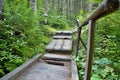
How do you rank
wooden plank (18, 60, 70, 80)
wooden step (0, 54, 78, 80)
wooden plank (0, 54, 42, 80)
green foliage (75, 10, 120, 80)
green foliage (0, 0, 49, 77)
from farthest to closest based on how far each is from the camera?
green foliage (0, 0, 49, 77), green foliage (75, 10, 120, 80), wooden plank (18, 60, 70, 80), wooden step (0, 54, 78, 80), wooden plank (0, 54, 42, 80)

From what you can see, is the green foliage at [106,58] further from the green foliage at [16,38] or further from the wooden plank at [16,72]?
the green foliage at [16,38]

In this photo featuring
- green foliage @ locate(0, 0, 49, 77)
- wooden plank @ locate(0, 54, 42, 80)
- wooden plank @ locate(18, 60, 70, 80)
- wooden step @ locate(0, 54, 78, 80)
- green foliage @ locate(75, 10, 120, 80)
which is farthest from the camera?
green foliage @ locate(0, 0, 49, 77)

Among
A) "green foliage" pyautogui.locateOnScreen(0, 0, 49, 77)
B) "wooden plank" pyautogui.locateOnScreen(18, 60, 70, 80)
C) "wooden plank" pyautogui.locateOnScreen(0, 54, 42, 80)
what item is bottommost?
"wooden plank" pyautogui.locateOnScreen(18, 60, 70, 80)

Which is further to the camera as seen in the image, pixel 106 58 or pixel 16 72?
pixel 106 58

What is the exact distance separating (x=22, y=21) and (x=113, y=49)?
3.24m

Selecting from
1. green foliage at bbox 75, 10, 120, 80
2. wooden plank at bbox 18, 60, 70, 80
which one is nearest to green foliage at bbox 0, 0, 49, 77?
wooden plank at bbox 18, 60, 70, 80

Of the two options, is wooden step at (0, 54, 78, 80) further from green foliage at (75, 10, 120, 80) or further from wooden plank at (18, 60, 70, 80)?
green foliage at (75, 10, 120, 80)

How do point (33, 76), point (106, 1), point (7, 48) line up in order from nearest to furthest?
point (106, 1) → point (33, 76) → point (7, 48)

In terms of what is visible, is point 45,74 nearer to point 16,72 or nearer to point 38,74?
point 38,74

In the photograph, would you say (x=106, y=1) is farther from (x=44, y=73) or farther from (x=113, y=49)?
(x=113, y=49)

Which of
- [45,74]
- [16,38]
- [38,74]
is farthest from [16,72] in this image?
[16,38]

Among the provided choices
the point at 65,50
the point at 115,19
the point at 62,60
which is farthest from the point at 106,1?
the point at 65,50

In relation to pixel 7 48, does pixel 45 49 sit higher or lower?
lower

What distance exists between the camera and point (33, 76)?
3.44 metres
